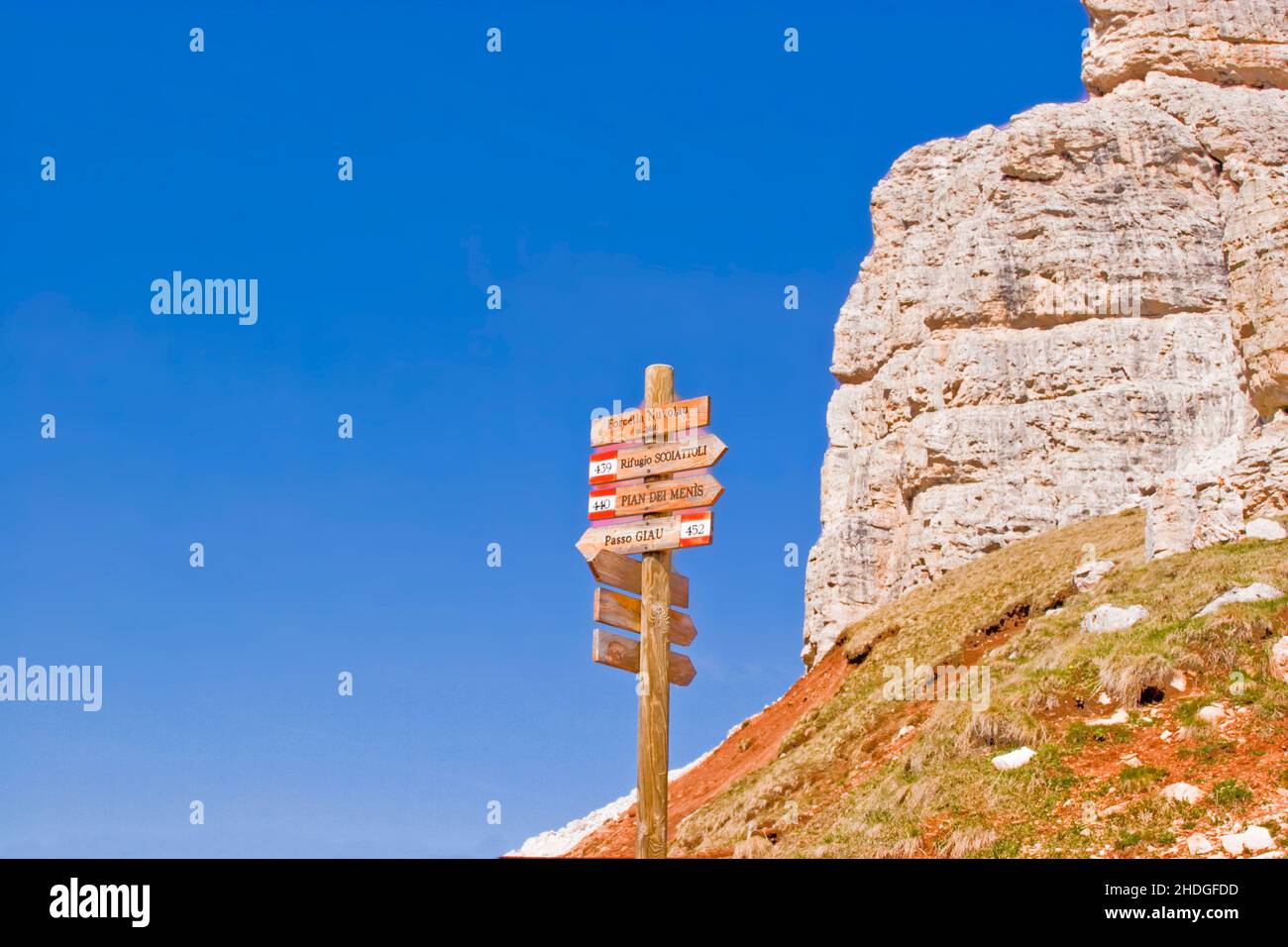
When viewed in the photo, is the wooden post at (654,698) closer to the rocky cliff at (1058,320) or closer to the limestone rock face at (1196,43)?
the rocky cliff at (1058,320)

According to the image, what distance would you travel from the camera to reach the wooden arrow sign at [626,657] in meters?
10.4

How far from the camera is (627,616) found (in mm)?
10617

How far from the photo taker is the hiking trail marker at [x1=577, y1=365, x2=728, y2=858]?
10445mm

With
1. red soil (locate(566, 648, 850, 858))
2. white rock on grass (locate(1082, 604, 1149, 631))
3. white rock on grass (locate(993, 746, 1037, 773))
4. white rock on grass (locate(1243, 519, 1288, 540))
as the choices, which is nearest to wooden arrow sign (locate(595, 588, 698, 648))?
white rock on grass (locate(993, 746, 1037, 773))

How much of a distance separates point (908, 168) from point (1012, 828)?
5293 centimetres

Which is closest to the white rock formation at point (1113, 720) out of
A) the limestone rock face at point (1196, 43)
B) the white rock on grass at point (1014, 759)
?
the white rock on grass at point (1014, 759)

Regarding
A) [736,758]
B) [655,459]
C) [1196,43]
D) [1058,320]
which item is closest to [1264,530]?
[655,459]

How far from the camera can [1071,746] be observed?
16969mm

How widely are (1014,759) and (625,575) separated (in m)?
8.08

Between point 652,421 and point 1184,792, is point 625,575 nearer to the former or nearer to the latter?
point 652,421
